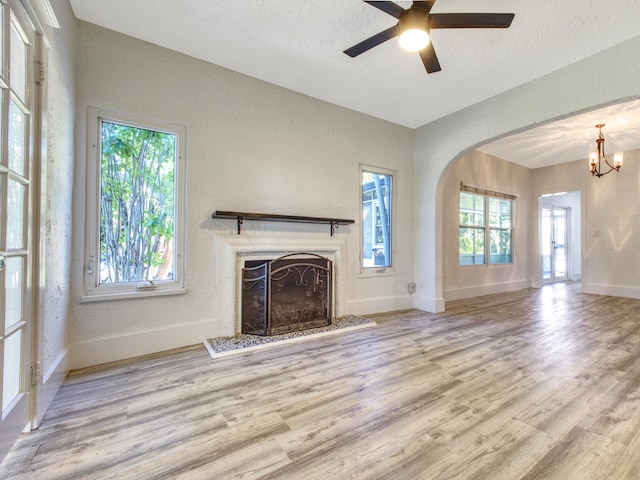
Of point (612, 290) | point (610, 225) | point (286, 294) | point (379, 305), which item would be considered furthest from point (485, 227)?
point (286, 294)

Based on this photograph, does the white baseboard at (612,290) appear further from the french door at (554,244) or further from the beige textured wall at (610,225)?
the french door at (554,244)

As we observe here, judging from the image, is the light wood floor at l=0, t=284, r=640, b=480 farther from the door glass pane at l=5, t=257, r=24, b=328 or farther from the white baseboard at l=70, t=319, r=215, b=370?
the door glass pane at l=5, t=257, r=24, b=328

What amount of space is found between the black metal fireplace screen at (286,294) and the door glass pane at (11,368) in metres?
1.78

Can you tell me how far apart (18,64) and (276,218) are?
2.12m

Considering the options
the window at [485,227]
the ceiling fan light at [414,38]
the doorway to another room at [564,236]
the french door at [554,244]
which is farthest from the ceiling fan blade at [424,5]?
the doorway to another room at [564,236]

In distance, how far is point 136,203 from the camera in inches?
104

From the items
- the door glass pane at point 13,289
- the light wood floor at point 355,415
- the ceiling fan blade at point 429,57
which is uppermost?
the ceiling fan blade at point 429,57

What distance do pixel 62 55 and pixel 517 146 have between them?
6.34 m

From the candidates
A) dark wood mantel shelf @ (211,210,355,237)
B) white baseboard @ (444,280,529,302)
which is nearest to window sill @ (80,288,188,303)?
dark wood mantel shelf @ (211,210,355,237)

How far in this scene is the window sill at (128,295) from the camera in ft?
7.82

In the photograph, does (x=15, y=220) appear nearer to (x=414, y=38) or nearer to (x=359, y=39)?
(x=414, y=38)

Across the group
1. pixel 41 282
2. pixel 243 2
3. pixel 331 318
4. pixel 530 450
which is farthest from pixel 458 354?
pixel 243 2

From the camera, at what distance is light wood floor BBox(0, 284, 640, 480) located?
133 centimetres

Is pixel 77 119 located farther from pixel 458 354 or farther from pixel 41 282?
pixel 458 354
